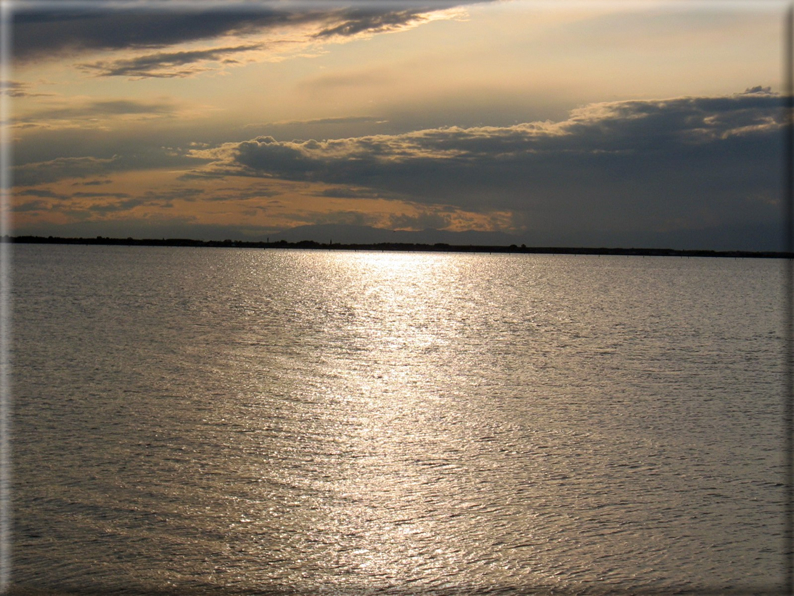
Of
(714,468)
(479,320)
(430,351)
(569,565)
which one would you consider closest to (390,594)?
(569,565)

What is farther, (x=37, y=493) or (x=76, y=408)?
(x=76, y=408)

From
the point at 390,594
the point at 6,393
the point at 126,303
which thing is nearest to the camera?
the point at 390,594

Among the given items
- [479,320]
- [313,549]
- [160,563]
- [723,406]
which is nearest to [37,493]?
[160,563]

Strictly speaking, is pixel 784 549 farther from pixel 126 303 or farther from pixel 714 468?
pixel 126 303

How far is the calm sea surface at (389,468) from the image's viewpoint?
11.3 metres

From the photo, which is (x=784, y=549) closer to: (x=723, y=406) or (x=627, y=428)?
(x=627, y=428)

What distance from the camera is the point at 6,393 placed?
2241 cm

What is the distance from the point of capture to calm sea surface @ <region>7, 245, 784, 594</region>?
37.0 feet

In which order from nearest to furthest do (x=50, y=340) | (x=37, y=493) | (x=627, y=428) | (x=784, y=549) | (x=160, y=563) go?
1. (x=160, y=563)
2. (x=784, y=549)
3. (x=37, y=493)
4. (x=627, y=428)
5. (x=50, y=340)

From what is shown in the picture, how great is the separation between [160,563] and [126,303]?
48.8 metres

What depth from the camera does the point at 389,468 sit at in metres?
15.8

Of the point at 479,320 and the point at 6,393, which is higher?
the point at 6,393

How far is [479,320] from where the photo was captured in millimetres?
51531

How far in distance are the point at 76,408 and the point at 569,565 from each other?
50.5ft
